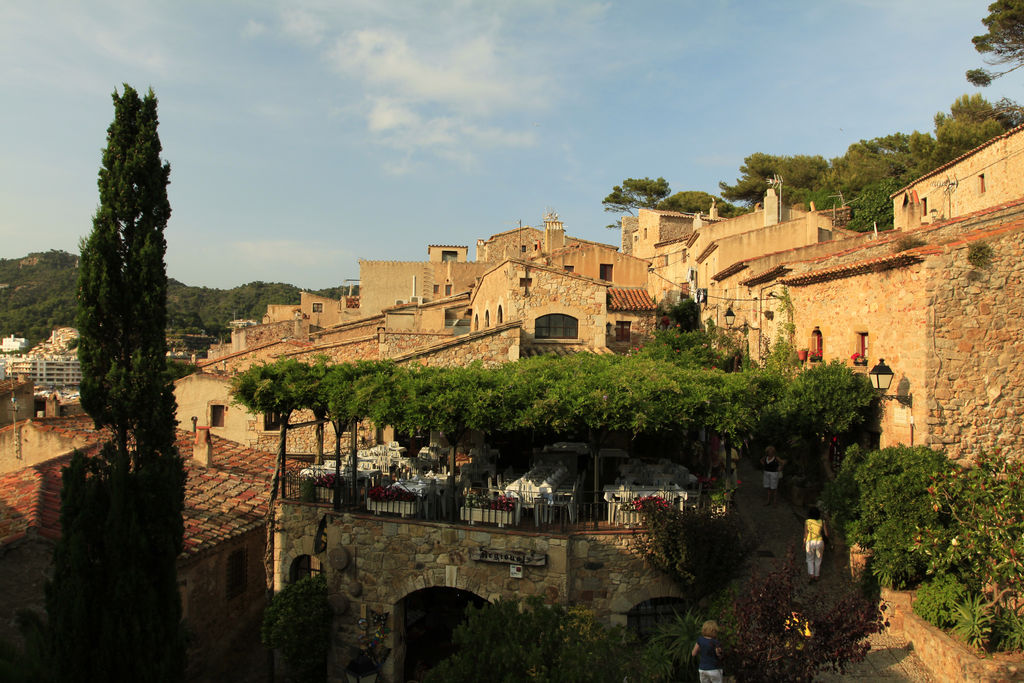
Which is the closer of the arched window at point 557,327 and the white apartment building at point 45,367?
the arched window at point 557,327

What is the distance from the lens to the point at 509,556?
12023mm

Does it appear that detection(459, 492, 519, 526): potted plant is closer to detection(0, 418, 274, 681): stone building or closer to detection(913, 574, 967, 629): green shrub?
detection(0, 418, 274, 681): stone building

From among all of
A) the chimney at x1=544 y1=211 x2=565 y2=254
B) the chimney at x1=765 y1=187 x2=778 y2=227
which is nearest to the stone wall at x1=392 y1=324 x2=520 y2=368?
the chimney at x1=765 y1=187 x2=778 y2=227

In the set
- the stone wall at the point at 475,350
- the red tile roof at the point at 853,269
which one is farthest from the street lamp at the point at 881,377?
the stone wall at the point at 475,350

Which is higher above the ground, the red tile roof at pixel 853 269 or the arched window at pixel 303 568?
the red tile roof at pixel 853 269

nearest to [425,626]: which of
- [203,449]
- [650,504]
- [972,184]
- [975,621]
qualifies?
[650,504]

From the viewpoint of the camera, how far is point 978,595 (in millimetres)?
10727

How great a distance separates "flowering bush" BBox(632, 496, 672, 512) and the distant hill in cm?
8557

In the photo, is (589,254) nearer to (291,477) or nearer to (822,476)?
(822,476)

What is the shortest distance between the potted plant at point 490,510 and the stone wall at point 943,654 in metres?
6.55

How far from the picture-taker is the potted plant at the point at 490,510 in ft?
40.6

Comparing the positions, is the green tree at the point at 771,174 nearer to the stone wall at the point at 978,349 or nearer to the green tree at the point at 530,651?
the stone wall at the point at 978,349

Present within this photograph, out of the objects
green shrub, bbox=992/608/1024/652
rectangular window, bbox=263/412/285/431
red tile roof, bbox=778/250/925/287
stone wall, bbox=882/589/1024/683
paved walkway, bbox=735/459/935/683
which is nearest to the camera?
stone wall, bbox=882/589/1024/683

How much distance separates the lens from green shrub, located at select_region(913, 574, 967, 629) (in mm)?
10844
